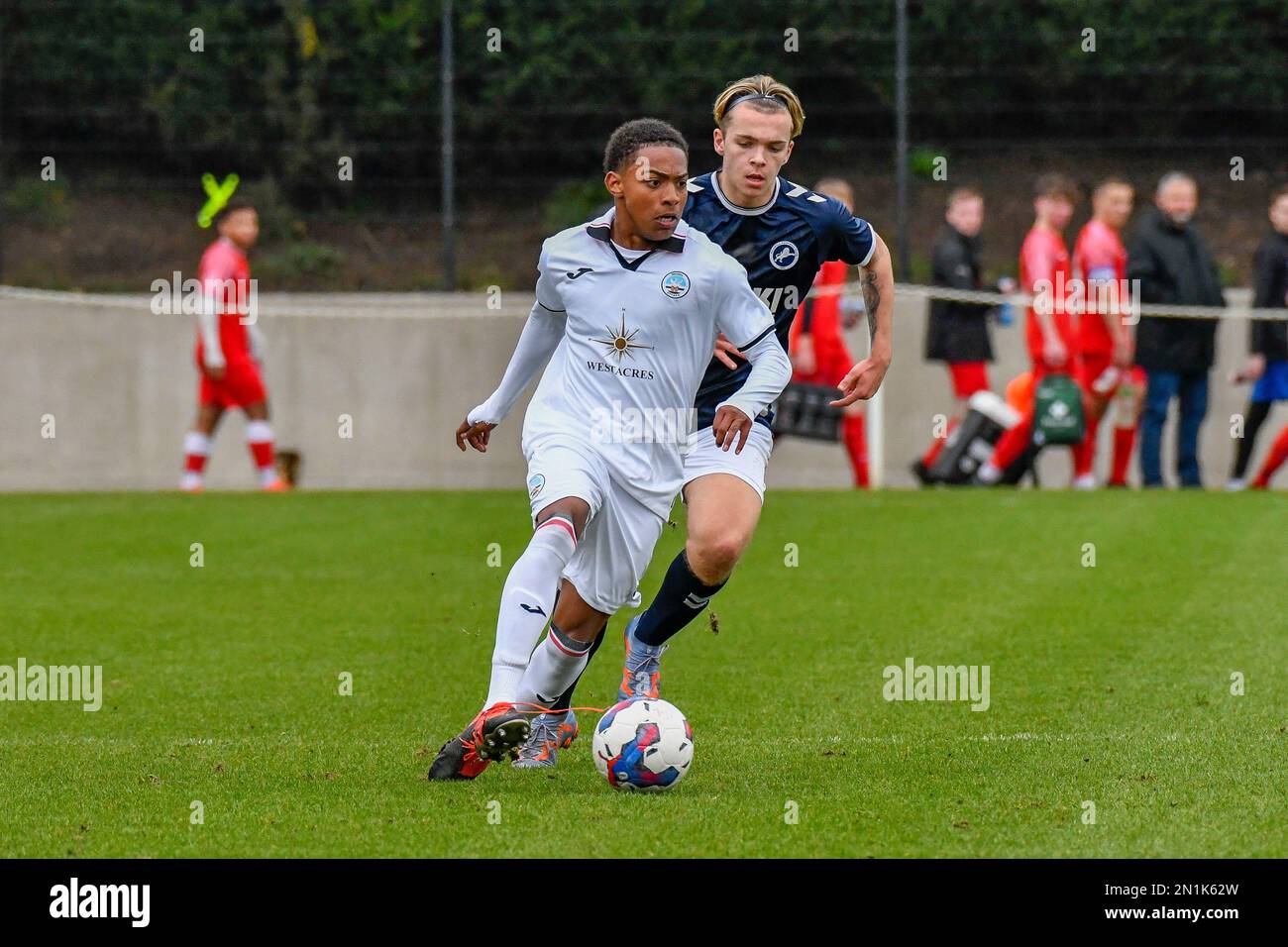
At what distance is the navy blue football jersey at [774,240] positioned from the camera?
279 inches

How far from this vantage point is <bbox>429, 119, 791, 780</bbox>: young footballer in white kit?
20.7 feet

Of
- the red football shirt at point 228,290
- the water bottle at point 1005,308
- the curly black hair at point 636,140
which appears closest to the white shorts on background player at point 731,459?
the curly black hair at point 636,140

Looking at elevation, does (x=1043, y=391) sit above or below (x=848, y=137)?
below

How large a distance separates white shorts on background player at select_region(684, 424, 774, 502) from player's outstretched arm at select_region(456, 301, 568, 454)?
615 mm

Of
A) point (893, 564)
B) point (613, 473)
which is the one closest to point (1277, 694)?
point (613, 473)

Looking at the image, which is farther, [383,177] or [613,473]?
[383,177]

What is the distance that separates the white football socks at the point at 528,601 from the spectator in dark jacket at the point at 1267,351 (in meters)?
11.6

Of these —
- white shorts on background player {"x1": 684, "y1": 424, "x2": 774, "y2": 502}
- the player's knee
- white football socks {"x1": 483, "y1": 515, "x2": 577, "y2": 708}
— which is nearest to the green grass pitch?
white football socks {"x1": 483, "y1": 515, "x2": 577, "y2": 708}

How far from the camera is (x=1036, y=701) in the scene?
758cm

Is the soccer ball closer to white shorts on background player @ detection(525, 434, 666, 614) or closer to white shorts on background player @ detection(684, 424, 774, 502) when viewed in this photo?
white shorts on background player @ detection(525, 434, 666, 614)
